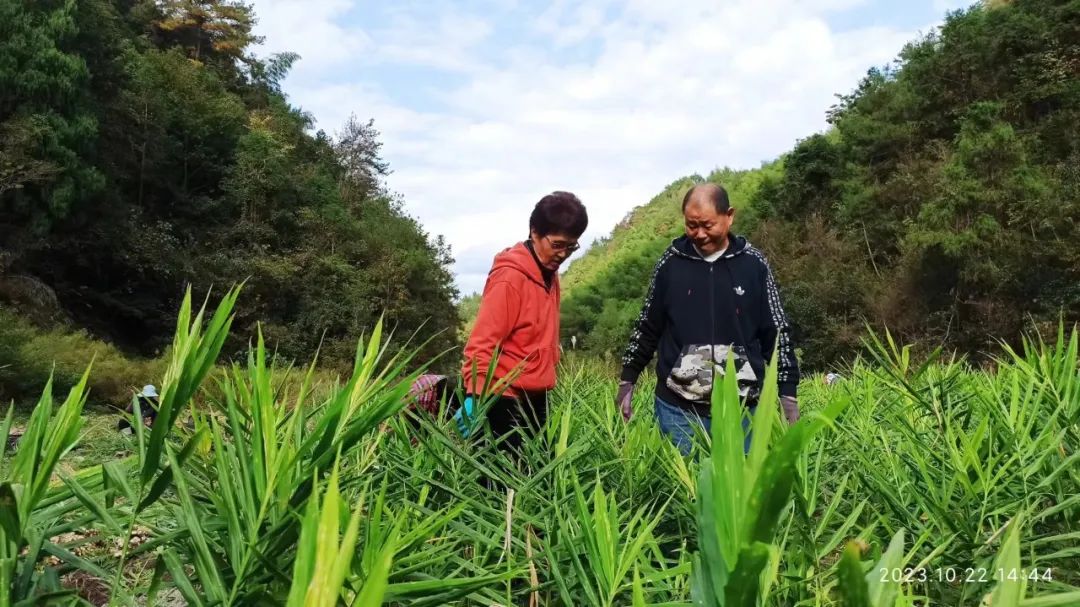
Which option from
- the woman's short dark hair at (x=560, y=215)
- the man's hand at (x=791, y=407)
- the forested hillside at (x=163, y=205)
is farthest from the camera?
the forested hillside at (x=163, y=205)

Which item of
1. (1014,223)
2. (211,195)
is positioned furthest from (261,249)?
(1014,223)

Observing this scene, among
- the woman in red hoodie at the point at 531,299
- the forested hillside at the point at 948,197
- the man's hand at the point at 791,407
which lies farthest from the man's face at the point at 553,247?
the forested hillside at the point at 948,197

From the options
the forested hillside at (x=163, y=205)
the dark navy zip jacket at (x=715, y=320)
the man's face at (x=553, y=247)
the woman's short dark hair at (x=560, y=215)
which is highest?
the forested hillside at (x=163, y=205)

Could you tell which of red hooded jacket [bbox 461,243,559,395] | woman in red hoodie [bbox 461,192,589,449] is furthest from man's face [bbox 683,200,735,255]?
red hooded jacket [bbox 461,243,559,395]

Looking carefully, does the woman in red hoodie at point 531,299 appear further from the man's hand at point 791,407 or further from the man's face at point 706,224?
the man's hand at point 791,407

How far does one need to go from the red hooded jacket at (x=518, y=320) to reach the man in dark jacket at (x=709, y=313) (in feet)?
1.28

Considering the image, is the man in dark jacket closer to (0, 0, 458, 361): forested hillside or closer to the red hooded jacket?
the red hooded jacket

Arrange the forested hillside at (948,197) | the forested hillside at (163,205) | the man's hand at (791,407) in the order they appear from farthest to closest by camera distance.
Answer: the forested hillside at (163,205)
the forested hillside at (948,197)
the man's hand at (791,407)

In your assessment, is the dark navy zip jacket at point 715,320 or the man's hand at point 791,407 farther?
the dark navy zip jacket at point 715,320

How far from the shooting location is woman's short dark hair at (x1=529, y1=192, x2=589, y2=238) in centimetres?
241

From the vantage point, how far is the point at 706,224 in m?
2.52

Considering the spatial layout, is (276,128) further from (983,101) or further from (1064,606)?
(1064,606)

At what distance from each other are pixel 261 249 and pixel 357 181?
1249 centimetres

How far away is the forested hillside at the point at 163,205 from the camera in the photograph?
18.0 m
